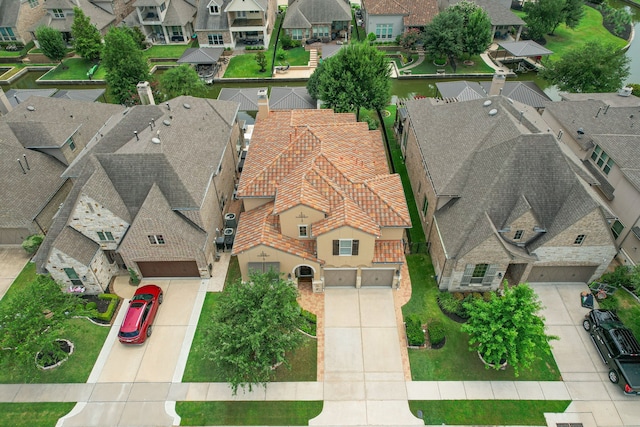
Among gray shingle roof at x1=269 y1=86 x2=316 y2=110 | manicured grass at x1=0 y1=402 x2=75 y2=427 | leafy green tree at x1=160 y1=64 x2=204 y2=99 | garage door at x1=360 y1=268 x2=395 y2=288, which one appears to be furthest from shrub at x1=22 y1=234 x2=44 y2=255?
garage door at x1=360 y1=268 x2=395 y2=288

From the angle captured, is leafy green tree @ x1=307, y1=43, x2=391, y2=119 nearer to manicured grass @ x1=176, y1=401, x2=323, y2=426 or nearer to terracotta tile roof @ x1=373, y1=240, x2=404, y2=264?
terracotta tile roof @ x1=373, y1=240, x2=404, y2=264

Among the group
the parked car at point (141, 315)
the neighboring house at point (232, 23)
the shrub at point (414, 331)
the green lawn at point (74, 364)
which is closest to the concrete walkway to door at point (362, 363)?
the shrub at point (414, 331)

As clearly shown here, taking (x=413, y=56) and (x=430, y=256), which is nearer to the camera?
(x=430, y=256)

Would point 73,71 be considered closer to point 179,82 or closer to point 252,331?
point 179,82

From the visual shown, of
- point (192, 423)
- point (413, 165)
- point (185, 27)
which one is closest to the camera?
point (192, 423)

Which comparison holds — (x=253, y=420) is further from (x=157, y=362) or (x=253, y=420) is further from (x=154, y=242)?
(x=154, y=242)

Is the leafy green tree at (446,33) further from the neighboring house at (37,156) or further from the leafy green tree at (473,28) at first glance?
the neighboring house at (37,156)

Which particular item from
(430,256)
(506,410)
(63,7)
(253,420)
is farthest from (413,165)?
(63,7)
